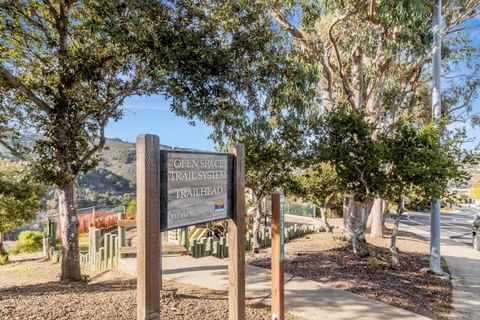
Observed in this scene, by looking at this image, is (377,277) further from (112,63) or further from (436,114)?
(112,63)

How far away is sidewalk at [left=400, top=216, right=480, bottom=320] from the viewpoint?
548cm

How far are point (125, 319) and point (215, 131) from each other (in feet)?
16.1

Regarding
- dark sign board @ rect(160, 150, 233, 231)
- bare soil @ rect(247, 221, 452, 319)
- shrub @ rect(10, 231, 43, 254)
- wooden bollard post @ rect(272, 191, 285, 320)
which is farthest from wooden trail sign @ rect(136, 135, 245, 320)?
shrub @ rect(10, 231, 43, 254)

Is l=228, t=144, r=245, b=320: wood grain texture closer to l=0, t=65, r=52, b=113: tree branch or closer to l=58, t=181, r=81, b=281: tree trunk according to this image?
l=58, t=181, r=81, b=281: tree trunk

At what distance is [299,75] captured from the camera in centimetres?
726

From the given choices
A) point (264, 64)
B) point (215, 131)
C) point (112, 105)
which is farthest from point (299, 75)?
point (112, 105)

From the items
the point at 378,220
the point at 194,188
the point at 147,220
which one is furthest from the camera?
the point at 378,220

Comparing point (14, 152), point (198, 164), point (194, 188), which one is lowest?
point (194, 188)

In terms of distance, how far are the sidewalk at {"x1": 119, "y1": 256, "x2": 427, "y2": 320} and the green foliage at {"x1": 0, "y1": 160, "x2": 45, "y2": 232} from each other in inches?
235

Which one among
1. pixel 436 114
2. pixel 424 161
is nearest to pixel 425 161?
pixel 424 161

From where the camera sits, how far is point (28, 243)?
47.4 feet

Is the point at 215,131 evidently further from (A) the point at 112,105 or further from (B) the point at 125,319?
(B) the point at 125,319

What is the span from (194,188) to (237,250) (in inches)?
37.3

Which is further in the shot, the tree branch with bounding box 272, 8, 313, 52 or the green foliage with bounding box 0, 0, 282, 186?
the tree branch with bounding box 272, 8, 313, 52
